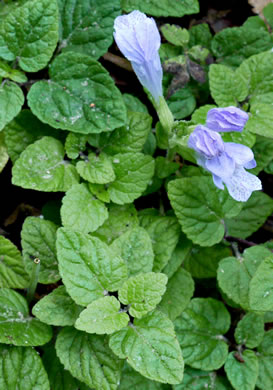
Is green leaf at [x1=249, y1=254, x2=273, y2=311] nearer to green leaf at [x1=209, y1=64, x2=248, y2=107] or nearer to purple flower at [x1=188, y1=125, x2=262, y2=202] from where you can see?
purple flower at [x1=188, y1=125, x2=262, y2=202]

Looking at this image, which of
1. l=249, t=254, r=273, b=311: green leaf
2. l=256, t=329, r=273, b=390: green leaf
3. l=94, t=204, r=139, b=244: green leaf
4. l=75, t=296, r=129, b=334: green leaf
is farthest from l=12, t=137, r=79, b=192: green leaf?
l=256, t=329, r=273, b=390: green leaf

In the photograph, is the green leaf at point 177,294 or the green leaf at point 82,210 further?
the green leaf at point 177,294

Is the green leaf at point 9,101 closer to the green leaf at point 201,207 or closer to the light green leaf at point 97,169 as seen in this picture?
the light green leaf at point 97,169

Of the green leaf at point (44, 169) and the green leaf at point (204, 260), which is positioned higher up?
the green leaf at point (44, 169)

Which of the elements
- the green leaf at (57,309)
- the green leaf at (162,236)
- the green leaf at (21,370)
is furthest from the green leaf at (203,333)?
the green leaf at (21,370)

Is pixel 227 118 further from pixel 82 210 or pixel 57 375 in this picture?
pixel 57 375

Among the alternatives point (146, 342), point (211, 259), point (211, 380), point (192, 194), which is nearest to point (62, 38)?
point (192, 194)

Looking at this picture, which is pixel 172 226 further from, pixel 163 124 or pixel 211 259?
pixel 163 124
